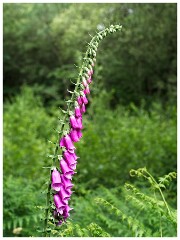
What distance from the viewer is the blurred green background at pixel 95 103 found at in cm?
462

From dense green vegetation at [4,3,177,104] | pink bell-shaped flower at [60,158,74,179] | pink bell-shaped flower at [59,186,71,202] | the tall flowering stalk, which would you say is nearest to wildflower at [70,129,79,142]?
the tall flowering stalk

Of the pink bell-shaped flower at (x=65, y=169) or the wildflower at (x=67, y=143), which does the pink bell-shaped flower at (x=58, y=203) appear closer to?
the pink bell-shaped flower at (x=65, y=169)

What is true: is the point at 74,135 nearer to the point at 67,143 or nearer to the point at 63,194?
the point at 67,143

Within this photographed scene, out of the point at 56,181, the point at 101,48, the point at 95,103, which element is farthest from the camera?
the point at 101,48

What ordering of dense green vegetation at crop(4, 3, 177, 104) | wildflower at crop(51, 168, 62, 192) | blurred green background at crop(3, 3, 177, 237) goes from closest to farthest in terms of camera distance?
wildflower at crop(51, 168, 62, 192) → blurred green background at crop(3, 3, 177, 237) → dense green vegetation at crop(4, 3, 177, 104)

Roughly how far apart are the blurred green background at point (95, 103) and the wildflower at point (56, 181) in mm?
489

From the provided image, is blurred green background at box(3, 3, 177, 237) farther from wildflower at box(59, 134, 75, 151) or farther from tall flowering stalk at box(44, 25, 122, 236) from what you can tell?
wildflower at box(59, 134, 75, 151)

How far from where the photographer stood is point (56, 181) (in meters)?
2.28

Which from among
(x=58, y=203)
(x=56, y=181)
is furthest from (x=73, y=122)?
(x=58, y=203)

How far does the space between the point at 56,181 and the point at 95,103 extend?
7754mm

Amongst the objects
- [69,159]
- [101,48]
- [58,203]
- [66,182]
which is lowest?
[58,203]

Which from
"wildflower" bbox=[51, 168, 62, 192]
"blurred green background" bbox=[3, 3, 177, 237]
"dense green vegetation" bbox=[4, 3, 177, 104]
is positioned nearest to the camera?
"wildflower" bbox=[51, 168, 62, 192]

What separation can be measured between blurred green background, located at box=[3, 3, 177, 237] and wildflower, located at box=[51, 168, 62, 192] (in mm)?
489

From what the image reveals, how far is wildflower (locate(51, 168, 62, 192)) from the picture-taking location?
2285mm
